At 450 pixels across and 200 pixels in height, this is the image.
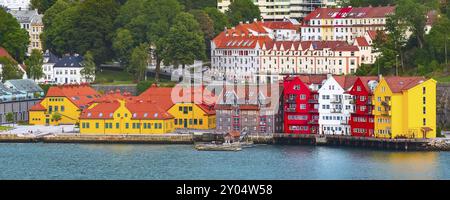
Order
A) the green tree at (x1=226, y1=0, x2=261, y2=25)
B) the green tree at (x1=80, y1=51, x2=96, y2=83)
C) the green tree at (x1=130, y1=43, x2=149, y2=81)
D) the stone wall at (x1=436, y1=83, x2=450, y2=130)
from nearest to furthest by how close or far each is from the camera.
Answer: the stone wall at (x1=436, y1=83, x2=450, y2=130), the green tree at (x1=130, y1=43, x2=149, y2=81), the green tree at (x1=80, y1=51, x2=96, y2=83), the green tree at (x1=226, y1=0, x2=261, y2=25)

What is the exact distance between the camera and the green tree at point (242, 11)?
251 feet

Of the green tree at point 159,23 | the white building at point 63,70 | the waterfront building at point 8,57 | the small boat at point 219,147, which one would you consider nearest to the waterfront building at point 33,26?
the waterfront building at point 8,57

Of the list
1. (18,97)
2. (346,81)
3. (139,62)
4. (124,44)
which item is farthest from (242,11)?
(346,81)

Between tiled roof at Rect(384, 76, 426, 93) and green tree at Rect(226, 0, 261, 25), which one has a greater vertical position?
green tree at Rect(226, 0, 261, 25)

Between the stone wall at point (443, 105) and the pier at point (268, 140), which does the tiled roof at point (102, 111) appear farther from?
the stone wall at point (443, 105)

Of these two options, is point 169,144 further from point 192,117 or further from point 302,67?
point 302,67

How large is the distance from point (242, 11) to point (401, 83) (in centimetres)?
2831

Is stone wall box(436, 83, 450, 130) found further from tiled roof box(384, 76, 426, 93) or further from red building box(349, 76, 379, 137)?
Result: tiled roof box(384, 76, 426, 93)

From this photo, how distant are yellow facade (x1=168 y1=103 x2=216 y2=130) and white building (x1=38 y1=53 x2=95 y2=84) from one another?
14.4m

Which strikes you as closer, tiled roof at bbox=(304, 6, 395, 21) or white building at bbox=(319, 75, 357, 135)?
white building at bbox=(319, 75, 357, 135)

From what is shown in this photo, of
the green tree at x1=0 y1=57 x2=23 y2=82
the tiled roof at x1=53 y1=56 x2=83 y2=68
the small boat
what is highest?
the tiled roof at x1=53 y1=56 x2=83 y2=68

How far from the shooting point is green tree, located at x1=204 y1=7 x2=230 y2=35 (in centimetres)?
7381

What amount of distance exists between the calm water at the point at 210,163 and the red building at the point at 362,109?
1.86 m

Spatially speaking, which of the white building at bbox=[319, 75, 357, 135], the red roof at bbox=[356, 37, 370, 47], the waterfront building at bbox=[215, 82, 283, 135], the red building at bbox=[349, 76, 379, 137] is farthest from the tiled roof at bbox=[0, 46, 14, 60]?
the red building at bbox=[349, 76, 379, 137]
